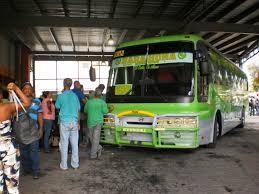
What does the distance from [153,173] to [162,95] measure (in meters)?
2.08

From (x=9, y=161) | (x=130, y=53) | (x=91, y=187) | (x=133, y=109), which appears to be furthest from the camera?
(x=130, y=53)

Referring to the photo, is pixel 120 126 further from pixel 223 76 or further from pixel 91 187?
pixel 223 76

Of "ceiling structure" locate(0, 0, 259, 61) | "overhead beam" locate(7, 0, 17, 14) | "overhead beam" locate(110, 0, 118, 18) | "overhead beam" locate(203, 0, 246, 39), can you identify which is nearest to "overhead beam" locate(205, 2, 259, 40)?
"ceiling structure" locate(0, 0, 259, 61)

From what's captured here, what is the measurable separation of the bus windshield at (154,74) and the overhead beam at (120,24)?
5.61 metres

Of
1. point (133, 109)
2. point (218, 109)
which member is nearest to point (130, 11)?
point (218, 109)

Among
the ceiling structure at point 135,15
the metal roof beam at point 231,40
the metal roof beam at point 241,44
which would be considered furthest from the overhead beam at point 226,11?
the metal roof beam at point 241,44

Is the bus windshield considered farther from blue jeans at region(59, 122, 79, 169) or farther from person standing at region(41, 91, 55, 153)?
blue jeans at region(59, 122, 79, 169)

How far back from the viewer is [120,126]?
863 centimetres

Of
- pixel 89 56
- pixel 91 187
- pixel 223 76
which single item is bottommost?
pixel 91 187

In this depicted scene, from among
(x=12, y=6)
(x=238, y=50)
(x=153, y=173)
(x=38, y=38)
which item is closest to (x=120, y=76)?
(x=153, y=173)

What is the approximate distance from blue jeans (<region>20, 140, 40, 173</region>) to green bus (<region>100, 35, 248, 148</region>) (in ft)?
8.35

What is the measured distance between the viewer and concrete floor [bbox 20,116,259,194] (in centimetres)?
581

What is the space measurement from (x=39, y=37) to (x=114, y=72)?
11856mm

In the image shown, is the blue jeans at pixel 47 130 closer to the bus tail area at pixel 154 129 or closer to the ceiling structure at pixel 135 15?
the bus tail area at pixel 154 129
